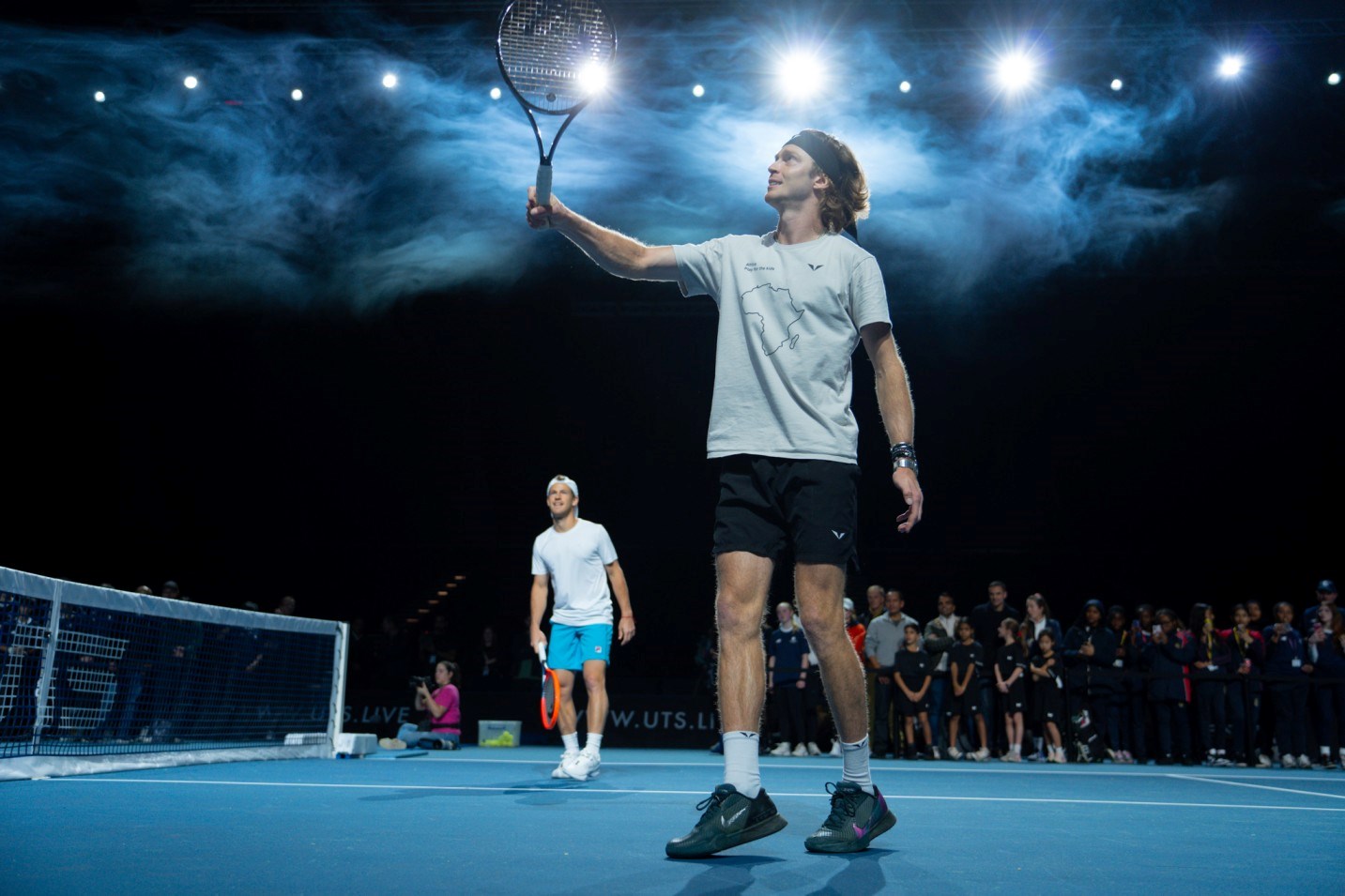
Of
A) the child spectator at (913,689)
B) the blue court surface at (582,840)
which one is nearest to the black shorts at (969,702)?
the child spectator at (913,689)

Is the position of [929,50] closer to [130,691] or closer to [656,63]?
[656,63]

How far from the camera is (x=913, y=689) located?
413 inches

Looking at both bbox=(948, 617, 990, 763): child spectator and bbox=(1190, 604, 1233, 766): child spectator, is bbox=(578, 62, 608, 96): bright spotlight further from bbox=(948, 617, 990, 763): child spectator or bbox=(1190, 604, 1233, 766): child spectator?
bbox=(1190, 604, 1233, 766): child spectator

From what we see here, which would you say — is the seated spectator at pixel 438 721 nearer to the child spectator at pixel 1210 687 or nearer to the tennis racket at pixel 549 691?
the tennis racket at pixel 549 691

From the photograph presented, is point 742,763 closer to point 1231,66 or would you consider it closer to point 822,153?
point 822,153

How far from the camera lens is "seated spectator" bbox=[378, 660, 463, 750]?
930 cm

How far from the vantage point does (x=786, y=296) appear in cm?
295

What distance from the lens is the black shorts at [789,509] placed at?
2.75 m

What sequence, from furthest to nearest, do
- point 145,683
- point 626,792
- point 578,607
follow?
point 145,683 < point 578,607 < point 626,792

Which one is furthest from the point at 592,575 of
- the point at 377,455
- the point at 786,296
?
the point at 377,455

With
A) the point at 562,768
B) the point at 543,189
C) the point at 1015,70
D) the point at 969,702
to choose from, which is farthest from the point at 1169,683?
the point at 543,189

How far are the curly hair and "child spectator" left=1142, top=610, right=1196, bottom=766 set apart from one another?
8.52 m

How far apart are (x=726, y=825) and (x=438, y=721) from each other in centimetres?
797

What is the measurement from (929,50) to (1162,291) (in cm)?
499
